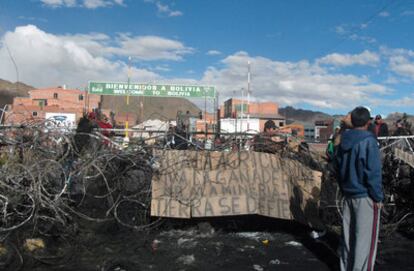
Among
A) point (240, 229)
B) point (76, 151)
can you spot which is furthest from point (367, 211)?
point (76, 151)

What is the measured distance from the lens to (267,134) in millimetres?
7062

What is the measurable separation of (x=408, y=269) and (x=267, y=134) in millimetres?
2988

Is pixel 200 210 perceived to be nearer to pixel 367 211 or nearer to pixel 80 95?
pixel 367 211

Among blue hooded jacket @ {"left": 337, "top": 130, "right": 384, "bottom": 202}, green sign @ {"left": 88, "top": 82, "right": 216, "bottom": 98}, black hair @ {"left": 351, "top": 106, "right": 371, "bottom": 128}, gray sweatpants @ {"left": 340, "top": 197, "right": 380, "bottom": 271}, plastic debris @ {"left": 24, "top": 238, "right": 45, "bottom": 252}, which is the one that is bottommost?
plastic debris @ {"left": 24, "top": 238, "right": 45, "bottom": 252}

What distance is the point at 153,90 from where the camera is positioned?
33.7 m

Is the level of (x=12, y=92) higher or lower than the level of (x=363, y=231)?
higher

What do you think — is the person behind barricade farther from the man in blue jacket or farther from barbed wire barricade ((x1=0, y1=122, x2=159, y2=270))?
the man in blue jacket

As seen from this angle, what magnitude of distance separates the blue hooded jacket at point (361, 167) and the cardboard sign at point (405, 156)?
8.09 feet

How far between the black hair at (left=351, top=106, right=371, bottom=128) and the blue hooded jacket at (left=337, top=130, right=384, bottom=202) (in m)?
0.09

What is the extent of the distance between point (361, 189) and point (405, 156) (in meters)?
2.72

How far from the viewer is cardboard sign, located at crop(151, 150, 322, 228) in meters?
6.16

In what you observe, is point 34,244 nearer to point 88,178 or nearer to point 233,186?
point 88,178

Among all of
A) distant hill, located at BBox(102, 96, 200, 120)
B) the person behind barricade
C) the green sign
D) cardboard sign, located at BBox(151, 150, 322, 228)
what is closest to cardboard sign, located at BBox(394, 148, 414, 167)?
cardboard sign, located at BBox(151, 150, 322, 228)

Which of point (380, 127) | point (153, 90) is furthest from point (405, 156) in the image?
point (153, 90)
